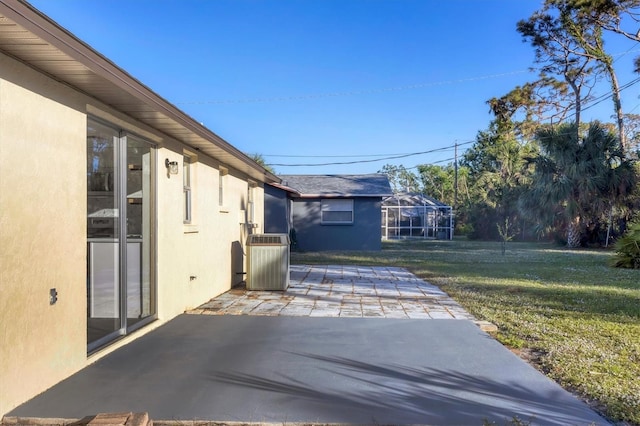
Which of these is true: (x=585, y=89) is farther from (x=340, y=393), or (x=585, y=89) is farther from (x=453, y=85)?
(x=340, y=393)

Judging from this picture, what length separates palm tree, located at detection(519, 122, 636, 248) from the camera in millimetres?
18781

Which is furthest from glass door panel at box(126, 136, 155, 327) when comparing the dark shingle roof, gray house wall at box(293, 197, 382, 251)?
gray house wall at box(293, 197, 382, 251)

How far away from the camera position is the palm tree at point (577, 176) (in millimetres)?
18781

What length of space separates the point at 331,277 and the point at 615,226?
57.6 ft

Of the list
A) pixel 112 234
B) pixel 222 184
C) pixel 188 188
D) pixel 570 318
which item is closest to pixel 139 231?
pixel 112 234

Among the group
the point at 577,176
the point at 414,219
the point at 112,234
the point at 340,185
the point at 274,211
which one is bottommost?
the point at 112,234

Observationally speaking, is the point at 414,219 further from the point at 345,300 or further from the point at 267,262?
the point at 345,300

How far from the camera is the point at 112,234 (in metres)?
4.73

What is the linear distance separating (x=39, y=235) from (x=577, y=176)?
2068cm

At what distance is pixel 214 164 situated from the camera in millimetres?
7688

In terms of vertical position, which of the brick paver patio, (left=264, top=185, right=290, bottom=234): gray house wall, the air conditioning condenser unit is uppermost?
(left=264, top=185, right=290, bottom=234): gray house wall

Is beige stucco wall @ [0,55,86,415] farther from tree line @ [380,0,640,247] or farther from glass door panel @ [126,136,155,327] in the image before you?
tree line @ [380,0,640,247]

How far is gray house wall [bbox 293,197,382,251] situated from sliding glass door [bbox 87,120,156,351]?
48.4ft

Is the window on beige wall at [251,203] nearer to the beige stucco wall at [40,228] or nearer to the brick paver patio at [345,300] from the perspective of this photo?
the brick paver patio at [345,300]
